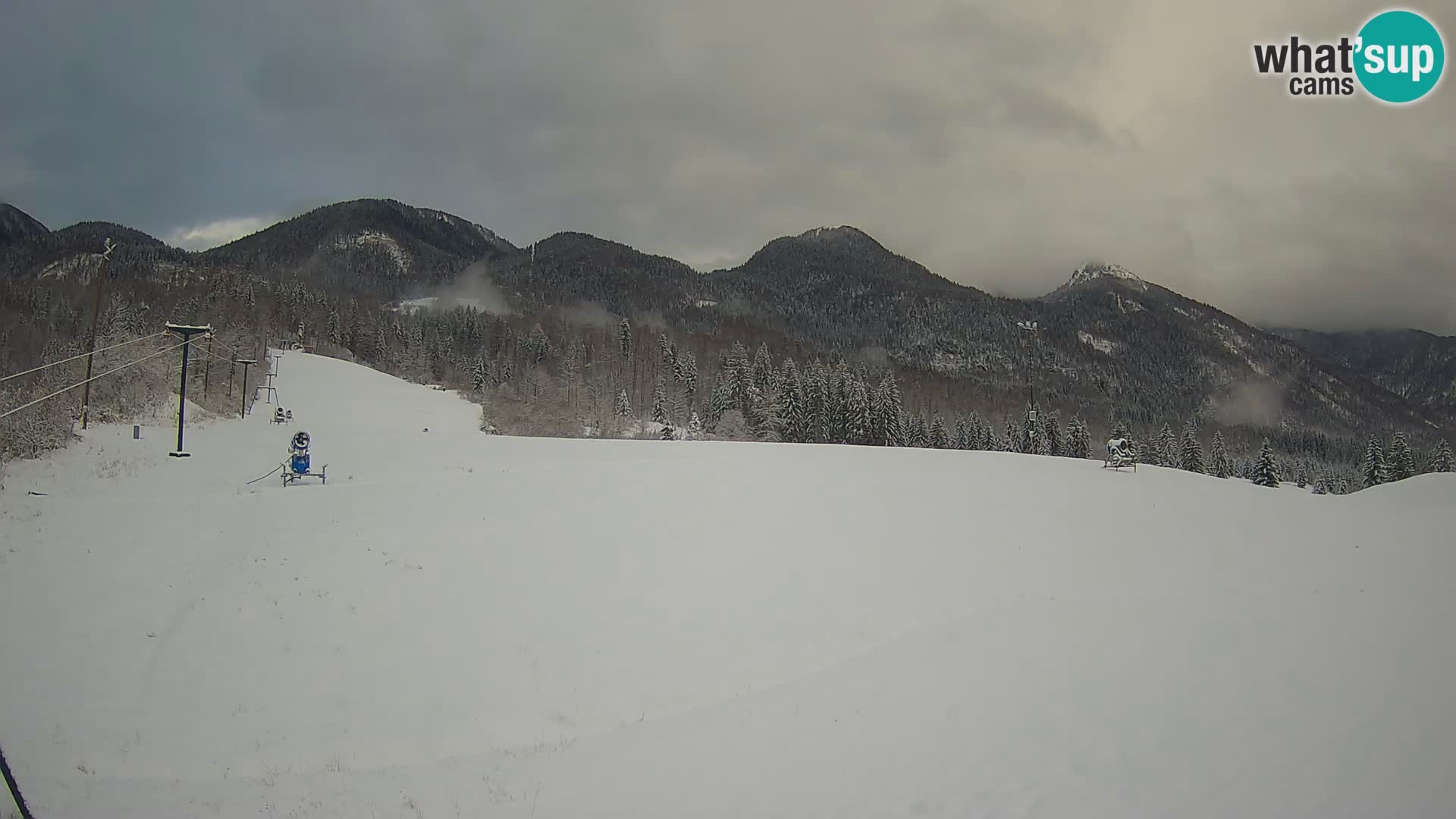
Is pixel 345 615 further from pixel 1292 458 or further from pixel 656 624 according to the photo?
pixel 1292 458

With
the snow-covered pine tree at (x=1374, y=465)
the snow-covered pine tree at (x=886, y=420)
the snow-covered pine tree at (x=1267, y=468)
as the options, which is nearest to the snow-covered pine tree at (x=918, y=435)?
the snow-covered pine tree at (x=886, y=420)

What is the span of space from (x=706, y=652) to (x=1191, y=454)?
79230 millimetres

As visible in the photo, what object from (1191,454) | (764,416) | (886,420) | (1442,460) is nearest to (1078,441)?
(1191,454)

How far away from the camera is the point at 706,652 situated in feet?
38.1

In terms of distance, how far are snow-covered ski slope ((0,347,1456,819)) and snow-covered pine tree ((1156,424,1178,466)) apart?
194 ft

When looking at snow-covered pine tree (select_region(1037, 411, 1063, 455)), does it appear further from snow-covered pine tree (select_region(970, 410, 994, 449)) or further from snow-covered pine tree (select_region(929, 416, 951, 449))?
snow-covered pine tree (select_region(929, 416, 951, 449))

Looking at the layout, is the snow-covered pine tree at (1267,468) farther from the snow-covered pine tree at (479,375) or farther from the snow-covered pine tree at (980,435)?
the snow-covered pine tree at (479,375)

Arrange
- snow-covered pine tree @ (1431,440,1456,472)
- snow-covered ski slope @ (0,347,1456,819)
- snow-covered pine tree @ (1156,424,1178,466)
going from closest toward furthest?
snow-covered ski slope @ (0,347,1456,819) < snow-covered pine tree @ (1156,424,1178,466) < snow-covered pine tree @ (1431,440,1456,472)

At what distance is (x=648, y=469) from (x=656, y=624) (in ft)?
→ 34.9

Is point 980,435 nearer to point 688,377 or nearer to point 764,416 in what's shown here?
point 764,416

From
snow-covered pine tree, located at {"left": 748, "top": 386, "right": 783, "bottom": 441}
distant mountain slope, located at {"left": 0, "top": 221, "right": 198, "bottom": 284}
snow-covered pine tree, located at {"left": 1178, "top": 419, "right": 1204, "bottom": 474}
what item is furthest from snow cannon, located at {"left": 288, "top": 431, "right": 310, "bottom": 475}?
distant mountain slope, located at {"left": 0, "top": 221, "right": 198, "bottom": 284}

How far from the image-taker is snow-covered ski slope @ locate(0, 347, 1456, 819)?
7711 mm

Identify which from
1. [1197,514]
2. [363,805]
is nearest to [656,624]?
[363,805]

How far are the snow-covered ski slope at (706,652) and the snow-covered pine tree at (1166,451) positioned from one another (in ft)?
194
